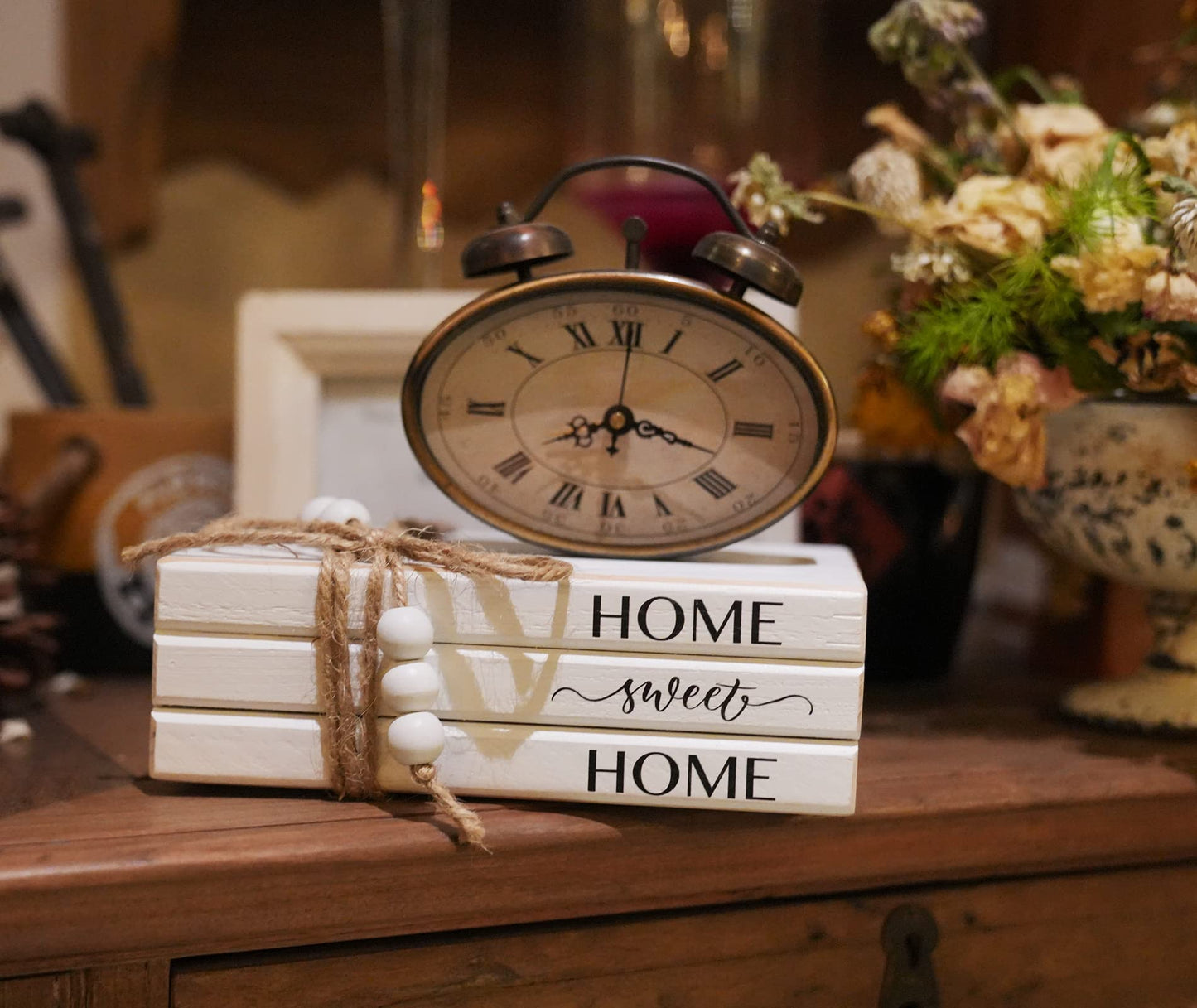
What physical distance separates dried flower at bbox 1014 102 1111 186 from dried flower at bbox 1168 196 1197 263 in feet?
0.38

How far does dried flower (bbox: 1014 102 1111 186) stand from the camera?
2.42 feet

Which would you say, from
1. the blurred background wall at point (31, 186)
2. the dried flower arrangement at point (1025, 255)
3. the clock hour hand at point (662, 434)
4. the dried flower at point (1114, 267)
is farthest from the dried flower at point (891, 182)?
the blurred background wall at point (31, 186)

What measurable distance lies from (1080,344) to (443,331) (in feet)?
1.43

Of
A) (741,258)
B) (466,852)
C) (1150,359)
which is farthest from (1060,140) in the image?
(466,852)

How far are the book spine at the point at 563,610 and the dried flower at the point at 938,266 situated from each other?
0.87ft

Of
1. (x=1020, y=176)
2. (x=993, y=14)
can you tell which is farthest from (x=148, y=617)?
(x=993, y=14)

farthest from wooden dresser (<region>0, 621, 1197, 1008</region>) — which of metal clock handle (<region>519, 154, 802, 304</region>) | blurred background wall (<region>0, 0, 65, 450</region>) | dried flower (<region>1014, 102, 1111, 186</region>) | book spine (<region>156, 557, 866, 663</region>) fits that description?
blurred background wall (<region>0, 0, 65, 450</region>)

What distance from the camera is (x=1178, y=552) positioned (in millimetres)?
717

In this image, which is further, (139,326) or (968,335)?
(139,326)

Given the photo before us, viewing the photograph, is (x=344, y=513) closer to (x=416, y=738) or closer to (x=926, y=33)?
(x=416, y=738)

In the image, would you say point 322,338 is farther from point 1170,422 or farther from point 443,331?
point 1170,422

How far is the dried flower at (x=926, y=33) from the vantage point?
0.73m

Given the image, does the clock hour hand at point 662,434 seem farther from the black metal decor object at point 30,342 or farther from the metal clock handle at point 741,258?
the black metal decor object at point 30,342

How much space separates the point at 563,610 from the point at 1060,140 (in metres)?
0.52
